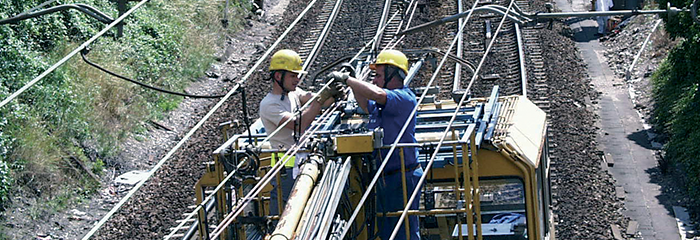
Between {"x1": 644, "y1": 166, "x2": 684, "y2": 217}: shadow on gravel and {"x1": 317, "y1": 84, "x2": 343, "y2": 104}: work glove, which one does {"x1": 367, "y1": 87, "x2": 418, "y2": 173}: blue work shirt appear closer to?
{"x1": 317, "y1": 84, "x2": 343, "y2": 104}: work glove

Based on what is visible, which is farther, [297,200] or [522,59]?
[522,59]

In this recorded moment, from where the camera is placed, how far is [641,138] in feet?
63.2

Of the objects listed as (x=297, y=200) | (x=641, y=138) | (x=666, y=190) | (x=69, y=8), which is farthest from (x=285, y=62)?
(x=641, y=138)

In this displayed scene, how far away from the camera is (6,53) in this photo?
1855 centimetres

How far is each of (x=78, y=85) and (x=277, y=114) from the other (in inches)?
449

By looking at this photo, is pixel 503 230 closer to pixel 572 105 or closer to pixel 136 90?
pixel 572 105

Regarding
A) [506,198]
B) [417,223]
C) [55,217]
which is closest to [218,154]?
[417,223]

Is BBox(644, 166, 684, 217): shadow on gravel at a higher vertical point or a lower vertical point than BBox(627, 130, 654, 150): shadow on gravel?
higher

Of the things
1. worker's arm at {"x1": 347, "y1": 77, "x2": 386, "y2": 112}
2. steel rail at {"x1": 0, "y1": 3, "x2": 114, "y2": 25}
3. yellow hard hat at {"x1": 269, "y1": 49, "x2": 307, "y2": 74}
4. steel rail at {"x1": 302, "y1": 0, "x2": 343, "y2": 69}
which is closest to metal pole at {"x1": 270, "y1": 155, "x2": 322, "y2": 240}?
worker's arm at {"x1": 347, "y1": 77, "x2": 386, "y2": 112}

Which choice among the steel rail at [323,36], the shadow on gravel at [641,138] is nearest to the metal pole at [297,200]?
the shadow on gravel at [641,138]

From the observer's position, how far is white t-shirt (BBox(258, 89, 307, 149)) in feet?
31.9

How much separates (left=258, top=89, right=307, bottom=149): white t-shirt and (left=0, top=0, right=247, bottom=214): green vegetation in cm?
776

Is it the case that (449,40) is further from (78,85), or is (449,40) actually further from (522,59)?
(78,85)

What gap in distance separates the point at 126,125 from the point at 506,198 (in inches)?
462
